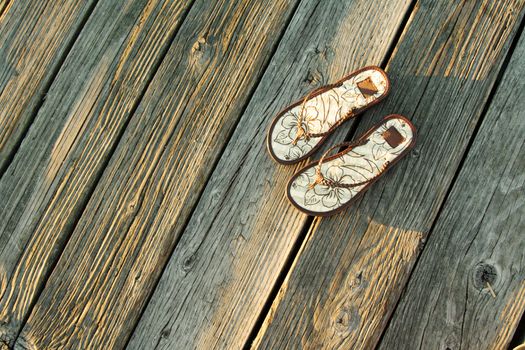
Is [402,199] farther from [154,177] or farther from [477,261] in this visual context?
[154,177]

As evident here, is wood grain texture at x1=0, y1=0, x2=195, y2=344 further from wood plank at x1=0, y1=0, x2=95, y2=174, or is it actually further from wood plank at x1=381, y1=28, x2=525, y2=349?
wood plank at x1=381, y1=28, x2=525, y2=349

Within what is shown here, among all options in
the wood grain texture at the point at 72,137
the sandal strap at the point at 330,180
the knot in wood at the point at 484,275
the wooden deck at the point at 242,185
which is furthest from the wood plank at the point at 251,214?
the knot in wood at the point at 484,275

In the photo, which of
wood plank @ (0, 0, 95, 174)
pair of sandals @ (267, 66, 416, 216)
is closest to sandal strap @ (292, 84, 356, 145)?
pair of sandals @ (267, 66, 416, 216)

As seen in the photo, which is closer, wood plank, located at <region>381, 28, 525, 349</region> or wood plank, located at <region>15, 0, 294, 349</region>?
wood plank, located at <region>381, 28, 525, 349</region>

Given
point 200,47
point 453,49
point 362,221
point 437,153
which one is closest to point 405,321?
point 362,221

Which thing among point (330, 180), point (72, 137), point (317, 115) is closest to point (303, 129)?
point (317, 115)

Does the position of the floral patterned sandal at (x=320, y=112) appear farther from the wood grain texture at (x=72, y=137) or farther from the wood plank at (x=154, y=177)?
the wood grain texture at (x=72, y=137)

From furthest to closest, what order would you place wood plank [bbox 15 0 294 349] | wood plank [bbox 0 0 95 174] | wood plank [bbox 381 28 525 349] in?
1. wood plank [bbox 0 0 95 174]
2. wood plank [bbox 15 0 294 349]
3. wood plank [bbox 381 28 525 349]
